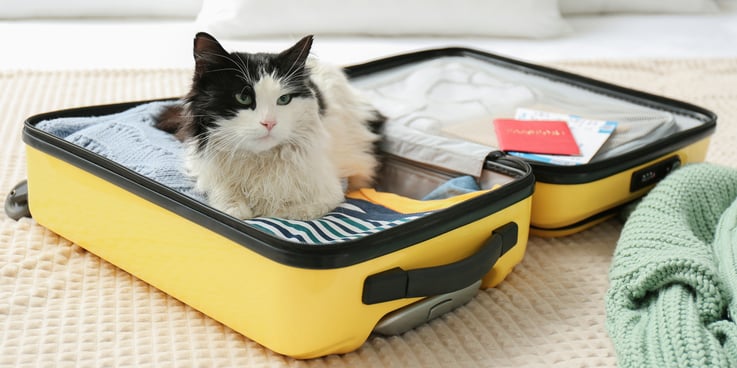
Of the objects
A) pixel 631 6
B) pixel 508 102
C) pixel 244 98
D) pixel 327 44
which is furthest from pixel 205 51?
pixel 631 6

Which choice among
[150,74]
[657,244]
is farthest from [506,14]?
[657,244]

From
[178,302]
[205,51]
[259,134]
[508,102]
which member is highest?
[205,51]

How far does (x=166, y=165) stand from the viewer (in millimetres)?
1320

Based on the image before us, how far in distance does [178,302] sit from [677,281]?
2.23 feet

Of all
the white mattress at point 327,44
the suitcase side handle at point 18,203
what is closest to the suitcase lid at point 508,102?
the white mattress at point 327,44

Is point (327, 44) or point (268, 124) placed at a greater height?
point (268, 124)

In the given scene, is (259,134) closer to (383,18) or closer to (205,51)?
(205,51)

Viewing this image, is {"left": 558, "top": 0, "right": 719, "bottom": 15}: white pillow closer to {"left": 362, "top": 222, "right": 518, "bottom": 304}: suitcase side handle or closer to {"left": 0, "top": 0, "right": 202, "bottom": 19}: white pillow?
{"left": 0, "top": 0, "right": 202, "bottom": 19}: white pillow

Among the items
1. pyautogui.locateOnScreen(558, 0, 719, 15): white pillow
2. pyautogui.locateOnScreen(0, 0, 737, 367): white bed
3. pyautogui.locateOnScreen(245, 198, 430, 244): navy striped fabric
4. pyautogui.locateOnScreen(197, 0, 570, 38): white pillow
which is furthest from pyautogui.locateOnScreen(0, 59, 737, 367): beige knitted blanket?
pyautogui.locateOnScreen(558, 0, 719, 15): white pillow

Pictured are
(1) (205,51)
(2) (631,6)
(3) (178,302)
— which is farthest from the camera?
(2) (631,6)

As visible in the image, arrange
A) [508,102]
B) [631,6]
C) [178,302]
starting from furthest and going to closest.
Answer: [631,6]
[508,102]
[178,302]

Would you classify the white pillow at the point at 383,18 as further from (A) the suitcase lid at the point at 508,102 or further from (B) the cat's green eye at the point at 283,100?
(B) the cat's green eye at the point at 283,100

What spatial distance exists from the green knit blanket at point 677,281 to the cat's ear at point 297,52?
1.75 feet

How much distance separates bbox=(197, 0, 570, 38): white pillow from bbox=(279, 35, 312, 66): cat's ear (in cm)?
112
